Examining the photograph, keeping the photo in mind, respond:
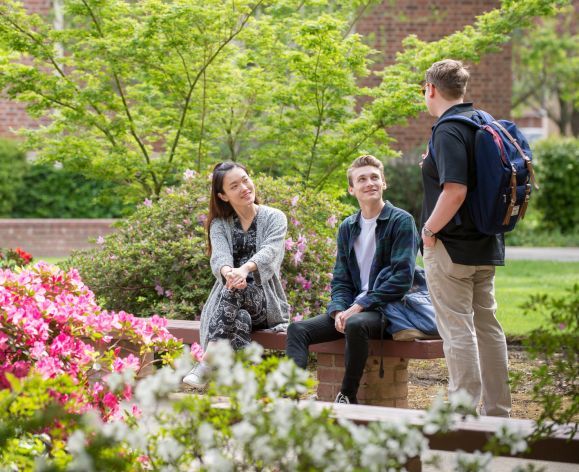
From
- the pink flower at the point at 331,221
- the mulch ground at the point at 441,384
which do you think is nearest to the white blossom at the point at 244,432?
the mulch ground at the point at 441,384

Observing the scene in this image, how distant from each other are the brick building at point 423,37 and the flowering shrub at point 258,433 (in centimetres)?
1693

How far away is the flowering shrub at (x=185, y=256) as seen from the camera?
24.0 feet

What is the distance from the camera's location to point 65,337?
459 cm

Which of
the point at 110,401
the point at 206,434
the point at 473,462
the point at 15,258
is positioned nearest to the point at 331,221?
the point at 110,401

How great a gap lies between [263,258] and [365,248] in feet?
2.11

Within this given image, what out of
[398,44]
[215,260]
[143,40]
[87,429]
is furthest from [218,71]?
[398,44]

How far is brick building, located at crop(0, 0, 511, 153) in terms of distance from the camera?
19.8 meters

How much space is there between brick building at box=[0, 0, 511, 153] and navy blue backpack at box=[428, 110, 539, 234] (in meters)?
14.8

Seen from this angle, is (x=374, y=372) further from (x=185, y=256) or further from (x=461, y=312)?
(x=185, y=256)

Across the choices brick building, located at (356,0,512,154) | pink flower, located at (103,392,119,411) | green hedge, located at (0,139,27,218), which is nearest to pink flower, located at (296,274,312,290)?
pink flower, located at (103,392,119,411)

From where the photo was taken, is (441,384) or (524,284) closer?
(441,384)

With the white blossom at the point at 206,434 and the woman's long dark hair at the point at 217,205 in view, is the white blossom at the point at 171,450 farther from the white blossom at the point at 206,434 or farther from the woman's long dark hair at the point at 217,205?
the woman's long dark hair at the point at 217,205

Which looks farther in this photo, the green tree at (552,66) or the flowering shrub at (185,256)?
the green tree at (552,66)

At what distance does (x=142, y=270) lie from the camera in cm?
748
